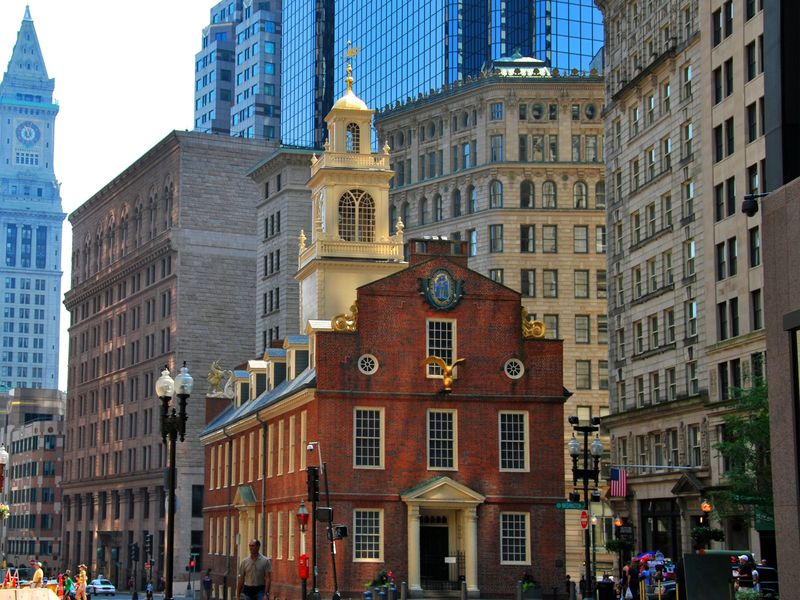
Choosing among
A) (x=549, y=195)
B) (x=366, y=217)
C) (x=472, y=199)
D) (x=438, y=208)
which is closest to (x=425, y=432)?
(x=366, y=217)

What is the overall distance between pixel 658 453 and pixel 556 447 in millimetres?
11872

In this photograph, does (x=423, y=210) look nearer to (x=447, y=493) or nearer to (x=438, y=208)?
(x=438, y=208)

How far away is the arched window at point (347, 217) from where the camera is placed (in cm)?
7788

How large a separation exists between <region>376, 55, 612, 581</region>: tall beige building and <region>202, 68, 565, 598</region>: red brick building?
4354 cm

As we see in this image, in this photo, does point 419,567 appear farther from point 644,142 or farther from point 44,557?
point 44,557

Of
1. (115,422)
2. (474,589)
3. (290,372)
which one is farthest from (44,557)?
(474,589)

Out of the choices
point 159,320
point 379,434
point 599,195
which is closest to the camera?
point 379,434

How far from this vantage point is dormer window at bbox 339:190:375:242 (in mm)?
77875

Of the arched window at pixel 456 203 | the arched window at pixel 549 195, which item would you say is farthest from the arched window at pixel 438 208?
the arched window at pixel 549 195

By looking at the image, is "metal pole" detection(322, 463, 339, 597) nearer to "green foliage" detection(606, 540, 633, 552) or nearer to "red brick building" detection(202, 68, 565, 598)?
"red brick building" detection(202, 68, 565, 598)

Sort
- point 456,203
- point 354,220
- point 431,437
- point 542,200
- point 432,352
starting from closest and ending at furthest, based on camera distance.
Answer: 1. point 431,437
2. point 432,352
3. point 354,220
4. point 542,200
5. point 456,203

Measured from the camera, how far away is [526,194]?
116250mm

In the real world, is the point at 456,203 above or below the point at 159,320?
above

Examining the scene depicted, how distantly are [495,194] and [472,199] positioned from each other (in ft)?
9.30
